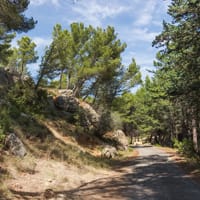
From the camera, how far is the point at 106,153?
885 inches

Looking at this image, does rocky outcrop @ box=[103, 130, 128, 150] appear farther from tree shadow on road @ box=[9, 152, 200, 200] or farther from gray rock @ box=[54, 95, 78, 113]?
tree shadow on road @ box=[9, 152, 200, 200]

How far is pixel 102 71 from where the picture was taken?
96.0 ft

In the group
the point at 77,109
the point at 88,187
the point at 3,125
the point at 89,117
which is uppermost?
the point at 77,109

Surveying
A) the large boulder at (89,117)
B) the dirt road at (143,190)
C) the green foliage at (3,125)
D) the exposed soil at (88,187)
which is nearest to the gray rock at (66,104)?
the large boulder at (89,117)

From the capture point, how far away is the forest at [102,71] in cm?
1398

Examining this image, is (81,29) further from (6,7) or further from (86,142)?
(6,7)

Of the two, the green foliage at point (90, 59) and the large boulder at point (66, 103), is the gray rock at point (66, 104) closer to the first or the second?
the large boulder at point (66, 103)

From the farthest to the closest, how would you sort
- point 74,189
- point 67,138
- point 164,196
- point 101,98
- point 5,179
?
point 101,98
point 67,138
point 74,189
point 5,179
point 164,196

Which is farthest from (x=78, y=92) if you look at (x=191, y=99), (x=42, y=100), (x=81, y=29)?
(x=191, y=99)

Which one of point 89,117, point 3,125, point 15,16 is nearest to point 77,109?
point 89,117

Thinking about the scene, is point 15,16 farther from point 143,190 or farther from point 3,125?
point 143,190

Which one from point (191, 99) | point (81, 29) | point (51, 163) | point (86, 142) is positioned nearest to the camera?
point (51, 163)

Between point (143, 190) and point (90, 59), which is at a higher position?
point (90, 59)

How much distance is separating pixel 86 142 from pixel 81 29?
13.7m
